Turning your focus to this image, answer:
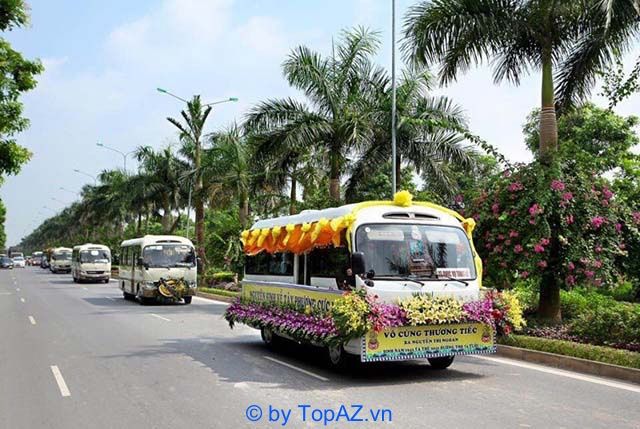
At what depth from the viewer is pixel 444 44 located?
15828 mm

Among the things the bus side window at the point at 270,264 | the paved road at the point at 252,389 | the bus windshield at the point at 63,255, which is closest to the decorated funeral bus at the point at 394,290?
the paved road at the point at 252,389

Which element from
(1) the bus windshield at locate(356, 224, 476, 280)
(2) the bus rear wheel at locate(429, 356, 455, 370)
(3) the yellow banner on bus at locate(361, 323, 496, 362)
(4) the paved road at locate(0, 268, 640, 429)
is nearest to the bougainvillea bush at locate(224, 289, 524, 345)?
(3) the yellow banner on bus at locate(361, 323, 496, 362)

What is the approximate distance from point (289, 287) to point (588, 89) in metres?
10.1

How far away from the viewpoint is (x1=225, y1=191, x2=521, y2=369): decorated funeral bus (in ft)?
29.3

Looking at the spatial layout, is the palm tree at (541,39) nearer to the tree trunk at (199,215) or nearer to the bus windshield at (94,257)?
the tree trunk at (199,215)

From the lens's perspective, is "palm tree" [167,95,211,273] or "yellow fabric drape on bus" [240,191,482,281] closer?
"yellow fabric drape on bus" [240,191,482,281]

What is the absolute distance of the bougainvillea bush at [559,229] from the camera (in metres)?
13.0

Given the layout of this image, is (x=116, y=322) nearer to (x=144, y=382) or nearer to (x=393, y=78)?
(x=144, y=382)

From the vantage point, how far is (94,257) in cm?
4253

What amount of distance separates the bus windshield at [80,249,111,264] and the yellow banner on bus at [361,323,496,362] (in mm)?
36405

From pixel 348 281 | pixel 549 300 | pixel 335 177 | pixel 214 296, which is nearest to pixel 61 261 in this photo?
pixel 214 296

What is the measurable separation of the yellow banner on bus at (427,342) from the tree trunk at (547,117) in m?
6.25

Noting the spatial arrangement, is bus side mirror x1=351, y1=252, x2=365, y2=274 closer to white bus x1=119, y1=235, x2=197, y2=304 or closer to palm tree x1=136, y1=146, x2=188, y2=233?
white bus x1=119, y1=235, x2=197, y2=304

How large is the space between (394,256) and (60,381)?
16.9 ft
